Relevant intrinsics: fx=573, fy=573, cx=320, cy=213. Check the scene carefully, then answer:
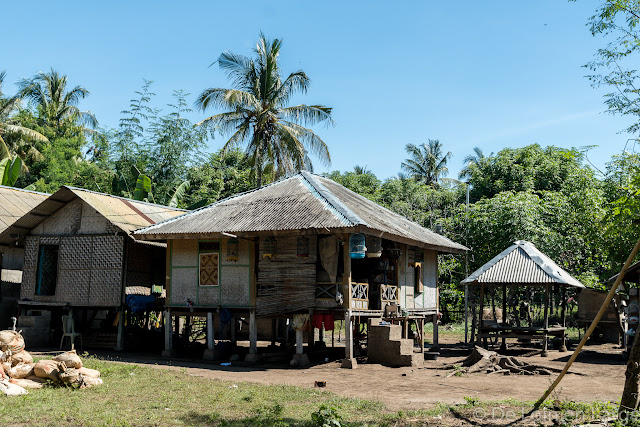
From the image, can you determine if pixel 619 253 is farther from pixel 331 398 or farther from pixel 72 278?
pixel 72 278

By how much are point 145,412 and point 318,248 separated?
7013 millimetres

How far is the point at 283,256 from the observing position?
47.3 feet

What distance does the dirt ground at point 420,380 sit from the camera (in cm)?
964

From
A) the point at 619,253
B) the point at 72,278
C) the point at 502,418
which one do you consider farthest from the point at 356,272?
the point at 619,253

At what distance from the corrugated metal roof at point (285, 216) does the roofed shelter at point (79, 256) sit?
5.57 ft

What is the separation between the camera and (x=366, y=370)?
516 inches

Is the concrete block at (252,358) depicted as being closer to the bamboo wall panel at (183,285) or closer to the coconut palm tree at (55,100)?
the bamboo wall panel at (183,285)

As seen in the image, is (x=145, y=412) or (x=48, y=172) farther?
(x=48, y=172)

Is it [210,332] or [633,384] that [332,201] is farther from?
[633,384]

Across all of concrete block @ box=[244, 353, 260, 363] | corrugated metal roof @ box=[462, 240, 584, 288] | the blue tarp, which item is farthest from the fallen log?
the blue tarp

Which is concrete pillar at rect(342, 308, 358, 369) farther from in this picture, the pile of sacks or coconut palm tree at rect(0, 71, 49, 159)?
coconut palm tree at rect(0, 71, 49, 159)

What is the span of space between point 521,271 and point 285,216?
789cm

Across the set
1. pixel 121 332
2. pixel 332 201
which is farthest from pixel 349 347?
pixel 121 332

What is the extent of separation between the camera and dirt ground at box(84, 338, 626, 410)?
380 inches
